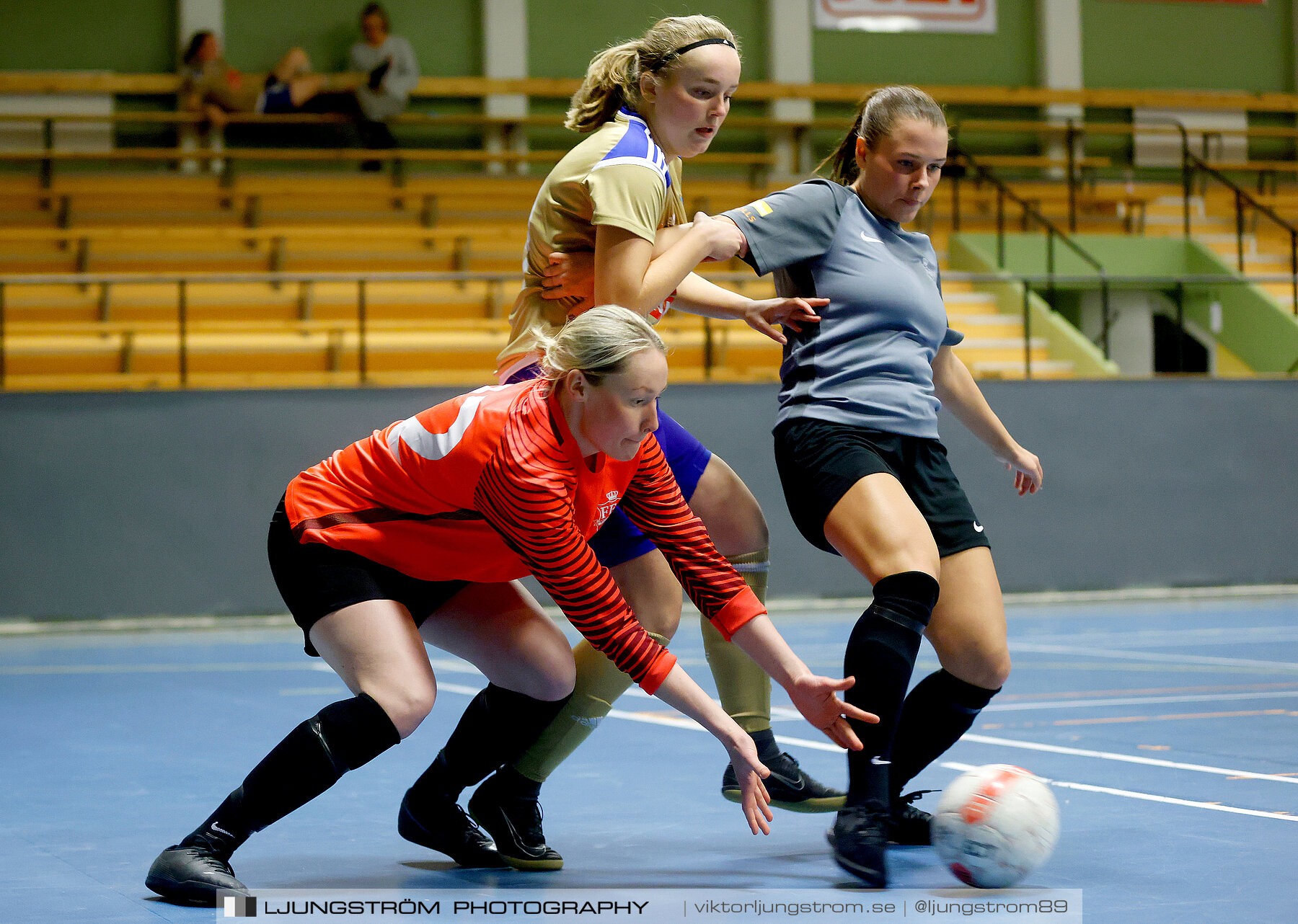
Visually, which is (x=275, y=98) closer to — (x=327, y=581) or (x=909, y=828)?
(x=327, y=581)

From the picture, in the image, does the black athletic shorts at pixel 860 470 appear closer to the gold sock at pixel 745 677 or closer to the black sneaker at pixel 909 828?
the gold sock at pixel 745 677

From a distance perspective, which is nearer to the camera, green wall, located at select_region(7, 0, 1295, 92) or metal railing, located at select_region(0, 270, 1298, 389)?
metal railing, located at select_region(0, 270, 1298, 389)

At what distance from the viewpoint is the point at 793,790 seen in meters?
3.26

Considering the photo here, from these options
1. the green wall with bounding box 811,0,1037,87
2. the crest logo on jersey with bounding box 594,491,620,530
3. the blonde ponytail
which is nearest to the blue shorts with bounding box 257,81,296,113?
the green wall with bounding box 811,0,1037,87

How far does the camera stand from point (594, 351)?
2553 mm

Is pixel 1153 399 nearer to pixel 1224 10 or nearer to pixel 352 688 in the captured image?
pixel 1224 10

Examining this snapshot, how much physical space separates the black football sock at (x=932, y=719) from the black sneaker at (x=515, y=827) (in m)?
0.75

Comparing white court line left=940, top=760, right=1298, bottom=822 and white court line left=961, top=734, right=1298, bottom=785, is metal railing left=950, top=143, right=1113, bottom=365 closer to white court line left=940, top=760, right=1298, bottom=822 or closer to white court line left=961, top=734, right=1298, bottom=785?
white court line left=961, top=734, right=1298, bottom=785

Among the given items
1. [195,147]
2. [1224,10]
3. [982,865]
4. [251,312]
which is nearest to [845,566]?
[251,312]

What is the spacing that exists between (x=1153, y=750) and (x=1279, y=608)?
5.32 m

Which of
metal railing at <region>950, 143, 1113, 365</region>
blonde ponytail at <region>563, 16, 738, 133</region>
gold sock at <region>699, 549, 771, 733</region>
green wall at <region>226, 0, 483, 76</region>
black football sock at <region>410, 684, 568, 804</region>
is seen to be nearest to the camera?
blonde ponytail at <region>563, 16, 738, 133</region>

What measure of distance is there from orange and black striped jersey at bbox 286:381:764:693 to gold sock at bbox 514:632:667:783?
1.11ft

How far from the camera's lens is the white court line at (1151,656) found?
6.42 m

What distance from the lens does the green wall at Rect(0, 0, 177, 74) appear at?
12.0 meters
